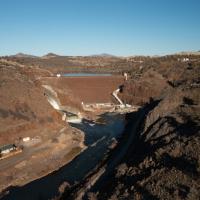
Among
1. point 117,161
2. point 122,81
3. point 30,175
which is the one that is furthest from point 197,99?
point 122,81

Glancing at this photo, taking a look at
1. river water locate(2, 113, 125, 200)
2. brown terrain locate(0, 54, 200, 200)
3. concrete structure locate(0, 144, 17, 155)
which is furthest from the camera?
concrete structure locate(0, 144, 17, 155)

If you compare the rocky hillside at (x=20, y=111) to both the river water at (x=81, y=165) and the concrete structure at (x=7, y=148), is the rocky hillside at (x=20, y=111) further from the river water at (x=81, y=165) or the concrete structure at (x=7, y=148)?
the river water at (x=81, y=165)

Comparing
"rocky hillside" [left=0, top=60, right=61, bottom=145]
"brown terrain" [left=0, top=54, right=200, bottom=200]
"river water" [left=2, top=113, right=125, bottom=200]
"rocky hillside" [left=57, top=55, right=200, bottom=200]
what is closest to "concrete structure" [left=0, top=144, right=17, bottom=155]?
"rocky hillside" [left=0, top=60, right=61, bottom=145]

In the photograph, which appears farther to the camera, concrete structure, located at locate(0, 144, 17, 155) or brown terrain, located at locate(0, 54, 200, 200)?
concrete structure, located at locate(0, 144, 17, 155)

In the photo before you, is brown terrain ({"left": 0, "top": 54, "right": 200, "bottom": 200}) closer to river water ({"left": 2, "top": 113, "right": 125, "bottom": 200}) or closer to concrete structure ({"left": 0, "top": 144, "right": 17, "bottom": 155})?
river water ({"left": 2, "top": 113, "right": 125, "bottom": 200})

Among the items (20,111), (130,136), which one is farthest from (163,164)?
(20,111)

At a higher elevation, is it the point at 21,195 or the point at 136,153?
the point at 136,153

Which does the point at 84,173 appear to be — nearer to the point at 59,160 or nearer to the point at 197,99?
the point at 59,160

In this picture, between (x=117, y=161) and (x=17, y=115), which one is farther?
(x=17, y=115)
